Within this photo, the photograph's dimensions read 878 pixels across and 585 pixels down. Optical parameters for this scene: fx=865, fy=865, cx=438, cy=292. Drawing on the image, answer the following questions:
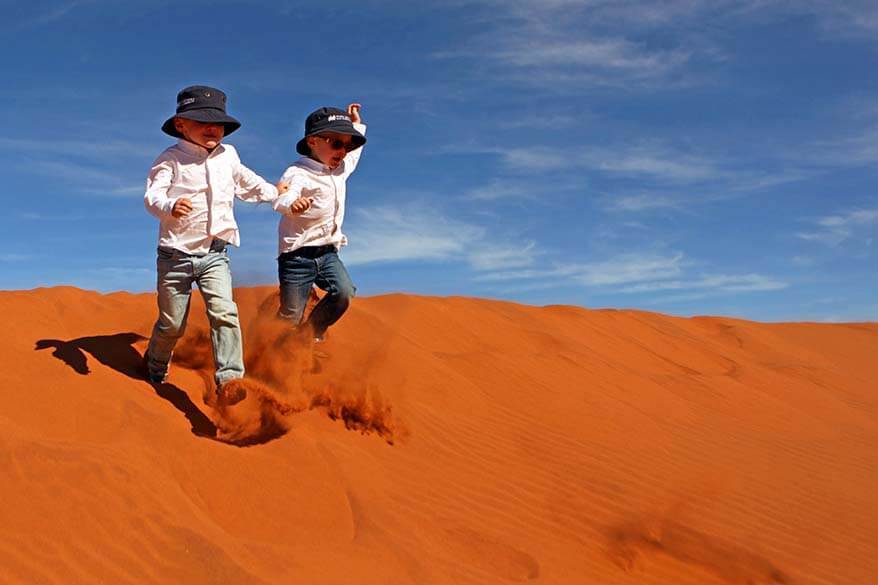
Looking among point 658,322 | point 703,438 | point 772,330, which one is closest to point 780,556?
point 703,438

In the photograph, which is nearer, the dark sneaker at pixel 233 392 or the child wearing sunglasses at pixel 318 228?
the dark sneaker at pixel 233 392

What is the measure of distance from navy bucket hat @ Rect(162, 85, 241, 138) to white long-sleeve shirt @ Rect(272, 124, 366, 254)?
0.72 m

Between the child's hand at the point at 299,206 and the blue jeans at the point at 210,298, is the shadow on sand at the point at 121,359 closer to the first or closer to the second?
the blue jeans at the point at 210,298

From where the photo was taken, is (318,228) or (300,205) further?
(318,228)

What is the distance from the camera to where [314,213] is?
5.64 m

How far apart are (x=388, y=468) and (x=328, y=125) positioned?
7.44ft

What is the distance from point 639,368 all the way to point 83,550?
7567 millimetres

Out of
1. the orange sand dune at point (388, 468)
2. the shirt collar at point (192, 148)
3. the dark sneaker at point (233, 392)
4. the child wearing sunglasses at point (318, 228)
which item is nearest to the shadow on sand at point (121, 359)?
the orange sand dune at point (388, 468)

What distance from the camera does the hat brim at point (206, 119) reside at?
4895 millimetres

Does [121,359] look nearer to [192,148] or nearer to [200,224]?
[200,224]

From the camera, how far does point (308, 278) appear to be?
18.6 feet

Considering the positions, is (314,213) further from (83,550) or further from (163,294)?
(83,550)

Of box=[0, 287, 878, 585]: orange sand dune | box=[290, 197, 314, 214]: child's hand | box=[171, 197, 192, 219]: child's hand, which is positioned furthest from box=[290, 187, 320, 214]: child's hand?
box=[0, 287, 878, 585]: orange sand dune

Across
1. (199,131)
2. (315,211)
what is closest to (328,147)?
(315,211)
